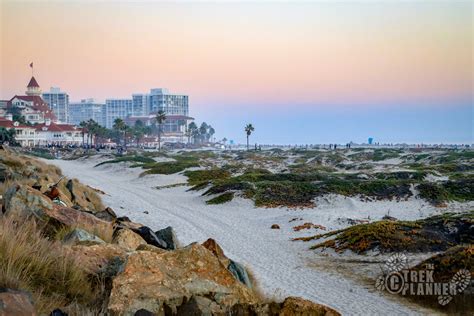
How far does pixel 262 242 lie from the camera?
61.6 feet

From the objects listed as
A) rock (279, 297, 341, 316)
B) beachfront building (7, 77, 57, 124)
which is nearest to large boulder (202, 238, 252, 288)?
rock (279, 297, 341, 316)

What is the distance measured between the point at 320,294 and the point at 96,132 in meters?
120

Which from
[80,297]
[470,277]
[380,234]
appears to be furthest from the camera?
[380,234]

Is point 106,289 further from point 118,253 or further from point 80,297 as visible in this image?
point 118,253

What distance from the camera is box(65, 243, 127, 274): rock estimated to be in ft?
23.6

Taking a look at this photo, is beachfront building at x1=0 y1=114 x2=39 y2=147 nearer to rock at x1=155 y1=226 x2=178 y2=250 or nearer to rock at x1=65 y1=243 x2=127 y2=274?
rock at x1=155 y1=226 x2=178 y2=250

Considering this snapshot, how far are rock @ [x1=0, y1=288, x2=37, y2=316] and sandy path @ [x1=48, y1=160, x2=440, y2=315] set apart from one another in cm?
634

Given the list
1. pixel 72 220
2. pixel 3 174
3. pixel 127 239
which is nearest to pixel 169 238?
pixel 127 239

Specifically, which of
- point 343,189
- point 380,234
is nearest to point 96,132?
point 343,189

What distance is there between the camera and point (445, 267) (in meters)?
12.1

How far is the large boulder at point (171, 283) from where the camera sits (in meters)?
5.99

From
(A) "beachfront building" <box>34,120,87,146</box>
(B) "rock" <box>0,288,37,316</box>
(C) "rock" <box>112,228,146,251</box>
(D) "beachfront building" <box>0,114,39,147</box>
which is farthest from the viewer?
(A) "beachfront building" <box>34,120,87,146</box>

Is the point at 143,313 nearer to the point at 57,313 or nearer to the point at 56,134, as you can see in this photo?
the point at 57,313

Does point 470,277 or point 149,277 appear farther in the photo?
point 470,277
